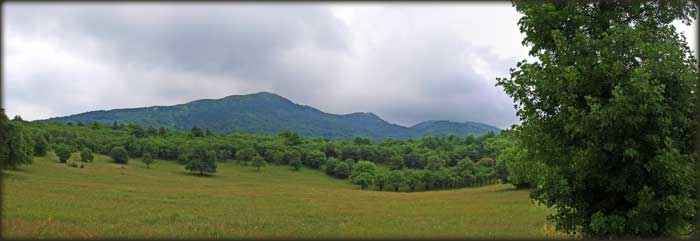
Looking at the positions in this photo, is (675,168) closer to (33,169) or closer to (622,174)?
(622,174)

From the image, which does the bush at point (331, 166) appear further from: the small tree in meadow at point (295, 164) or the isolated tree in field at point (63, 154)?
the isolated tree in field at point (63, 154)

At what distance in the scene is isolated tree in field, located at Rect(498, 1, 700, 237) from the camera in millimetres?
11930

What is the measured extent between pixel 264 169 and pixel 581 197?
15005cm

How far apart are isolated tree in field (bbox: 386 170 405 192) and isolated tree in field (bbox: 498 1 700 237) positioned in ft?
405

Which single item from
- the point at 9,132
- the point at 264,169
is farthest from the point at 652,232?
the point at 264,169

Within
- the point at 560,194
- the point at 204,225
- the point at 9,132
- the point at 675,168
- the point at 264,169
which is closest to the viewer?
the point at 675,168

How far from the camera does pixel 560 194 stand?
14109 mm

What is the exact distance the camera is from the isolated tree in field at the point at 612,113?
11930 millimetres

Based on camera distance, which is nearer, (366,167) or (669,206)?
(669,206)

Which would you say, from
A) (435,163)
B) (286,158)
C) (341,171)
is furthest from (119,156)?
(435,163)

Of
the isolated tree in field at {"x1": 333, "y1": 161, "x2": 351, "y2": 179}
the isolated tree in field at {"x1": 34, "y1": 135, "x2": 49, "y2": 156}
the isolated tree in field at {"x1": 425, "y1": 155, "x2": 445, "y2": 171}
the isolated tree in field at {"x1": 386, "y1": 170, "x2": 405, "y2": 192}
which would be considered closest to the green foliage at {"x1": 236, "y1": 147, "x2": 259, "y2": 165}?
the isolated tree in field at {"x1": 333, "y1": 161, "x2": 351, "y2": 179}

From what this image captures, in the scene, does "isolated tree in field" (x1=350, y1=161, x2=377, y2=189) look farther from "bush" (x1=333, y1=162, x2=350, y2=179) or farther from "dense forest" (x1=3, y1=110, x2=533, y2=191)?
"bush" (x1=333, y1=162, x2=350, y2=179)

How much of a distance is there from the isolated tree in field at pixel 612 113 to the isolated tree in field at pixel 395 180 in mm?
123497

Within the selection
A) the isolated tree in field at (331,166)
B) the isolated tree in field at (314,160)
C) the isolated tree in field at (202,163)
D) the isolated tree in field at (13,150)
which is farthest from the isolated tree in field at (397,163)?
the isolated tree in field at (13,150)
